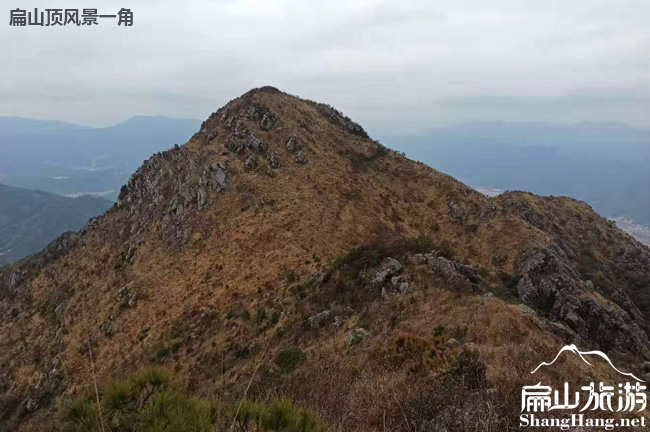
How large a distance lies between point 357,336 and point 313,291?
7.21 metres

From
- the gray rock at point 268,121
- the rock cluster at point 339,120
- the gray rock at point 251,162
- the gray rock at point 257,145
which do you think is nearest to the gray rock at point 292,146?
the gray rock at point 257,145

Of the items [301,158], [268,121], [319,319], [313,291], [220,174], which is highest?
[268,121]

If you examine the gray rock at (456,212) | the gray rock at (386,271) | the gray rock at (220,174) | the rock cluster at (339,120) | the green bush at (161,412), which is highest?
the rock cluster at (339,120)

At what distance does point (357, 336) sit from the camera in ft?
48.4

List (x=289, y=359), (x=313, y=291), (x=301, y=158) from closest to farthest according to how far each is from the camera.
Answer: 1. (x=289, y=359)
2. (x=313, y=291)
3. (x=301, y=158)

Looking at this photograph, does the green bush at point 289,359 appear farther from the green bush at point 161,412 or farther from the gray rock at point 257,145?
the gray rock at point 257,145

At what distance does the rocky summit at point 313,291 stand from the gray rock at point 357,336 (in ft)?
0.27

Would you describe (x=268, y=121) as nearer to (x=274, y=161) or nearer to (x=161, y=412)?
(x=274, y=161)

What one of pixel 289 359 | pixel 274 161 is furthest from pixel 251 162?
pixel 289 359

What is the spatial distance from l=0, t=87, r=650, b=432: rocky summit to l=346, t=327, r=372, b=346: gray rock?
3.2 inches

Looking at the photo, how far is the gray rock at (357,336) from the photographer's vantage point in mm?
14508

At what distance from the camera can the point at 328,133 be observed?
45062 millimetres

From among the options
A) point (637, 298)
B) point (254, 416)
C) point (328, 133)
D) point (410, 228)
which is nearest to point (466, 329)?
point (254, 416)

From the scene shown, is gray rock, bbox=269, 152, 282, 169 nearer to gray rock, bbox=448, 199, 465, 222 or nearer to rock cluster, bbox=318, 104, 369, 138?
rock cluster, bbox=318, 104, 369, 138
